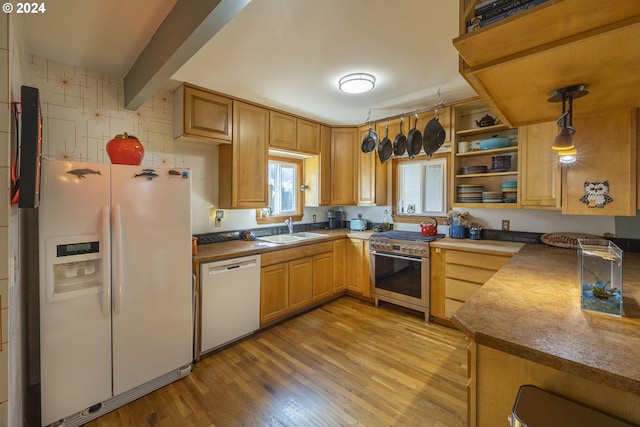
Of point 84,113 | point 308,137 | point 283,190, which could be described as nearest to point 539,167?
point 308,137

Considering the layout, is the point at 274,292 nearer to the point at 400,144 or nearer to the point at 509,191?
the point at 400,144

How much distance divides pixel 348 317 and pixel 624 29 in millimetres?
2890

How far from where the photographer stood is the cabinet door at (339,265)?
11.4 feet

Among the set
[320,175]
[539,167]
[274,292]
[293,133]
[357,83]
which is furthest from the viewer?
[320,175]

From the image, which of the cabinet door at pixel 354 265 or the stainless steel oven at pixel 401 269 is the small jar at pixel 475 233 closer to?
the stainless steel oven at pixel 401 269

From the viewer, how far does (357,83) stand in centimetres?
225

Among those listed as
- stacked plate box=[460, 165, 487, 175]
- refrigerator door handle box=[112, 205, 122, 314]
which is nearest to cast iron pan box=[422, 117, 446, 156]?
stacked plate box=[460, 165, 487, 175]

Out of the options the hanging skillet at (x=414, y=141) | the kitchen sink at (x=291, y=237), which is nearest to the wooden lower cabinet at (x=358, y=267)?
the kitchen sink at (x=291, y=237)

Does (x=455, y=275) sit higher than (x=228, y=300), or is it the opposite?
(x=455, y=275)

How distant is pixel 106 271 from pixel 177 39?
1418mm

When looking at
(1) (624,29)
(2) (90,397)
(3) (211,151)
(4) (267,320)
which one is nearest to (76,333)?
(2) (90,397)

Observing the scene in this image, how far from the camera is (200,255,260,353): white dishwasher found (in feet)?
7.40

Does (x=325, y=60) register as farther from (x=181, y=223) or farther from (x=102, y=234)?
(x=102, y=234)

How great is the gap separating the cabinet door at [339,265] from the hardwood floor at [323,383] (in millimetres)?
743
